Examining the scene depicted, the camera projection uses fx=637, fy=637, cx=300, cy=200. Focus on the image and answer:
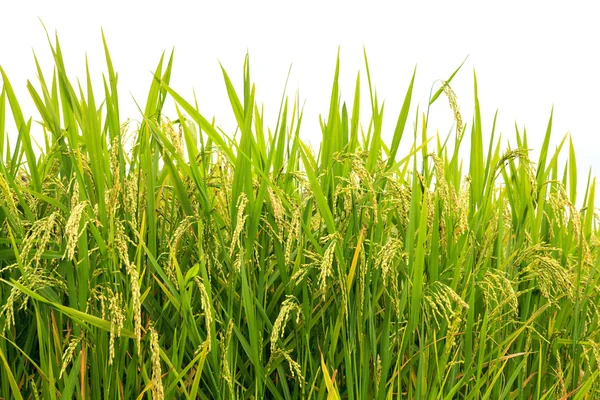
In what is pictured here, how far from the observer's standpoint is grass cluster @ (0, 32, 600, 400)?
6.04ft

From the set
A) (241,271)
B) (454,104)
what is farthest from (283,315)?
→ (454,104)

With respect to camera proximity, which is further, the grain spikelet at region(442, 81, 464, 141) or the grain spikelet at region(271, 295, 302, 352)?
the grain spikelet at region(442, 81, 464, 141)

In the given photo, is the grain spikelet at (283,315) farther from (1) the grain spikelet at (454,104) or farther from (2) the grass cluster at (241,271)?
(1) the grain spikelet at (454,104)

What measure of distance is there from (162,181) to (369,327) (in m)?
0.88

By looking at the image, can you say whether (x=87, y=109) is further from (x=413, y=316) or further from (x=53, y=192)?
(x=413, y=316)

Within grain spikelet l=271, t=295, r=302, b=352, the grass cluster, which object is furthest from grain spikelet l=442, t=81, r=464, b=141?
grain spikelet l=271, t=295, r=302, b=352

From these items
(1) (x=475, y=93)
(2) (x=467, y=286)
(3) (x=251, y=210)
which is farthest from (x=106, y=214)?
(1) (x=475, y=93)

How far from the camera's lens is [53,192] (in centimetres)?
229

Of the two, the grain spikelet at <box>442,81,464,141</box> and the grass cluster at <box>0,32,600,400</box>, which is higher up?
the grain spikelet at <box>442,81,464,141</box>

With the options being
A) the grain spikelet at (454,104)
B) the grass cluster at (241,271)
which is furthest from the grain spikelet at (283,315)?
the grain spikelet at (454,104)

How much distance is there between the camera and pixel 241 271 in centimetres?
187

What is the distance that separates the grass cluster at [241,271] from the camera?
1842 millimetres

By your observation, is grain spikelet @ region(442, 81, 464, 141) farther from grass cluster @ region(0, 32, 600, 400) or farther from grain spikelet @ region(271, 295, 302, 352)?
grain spikelet @ region(271, 295, 302, 352)

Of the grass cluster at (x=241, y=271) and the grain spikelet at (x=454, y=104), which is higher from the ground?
the grain spikelet at (x=454, y=104)
